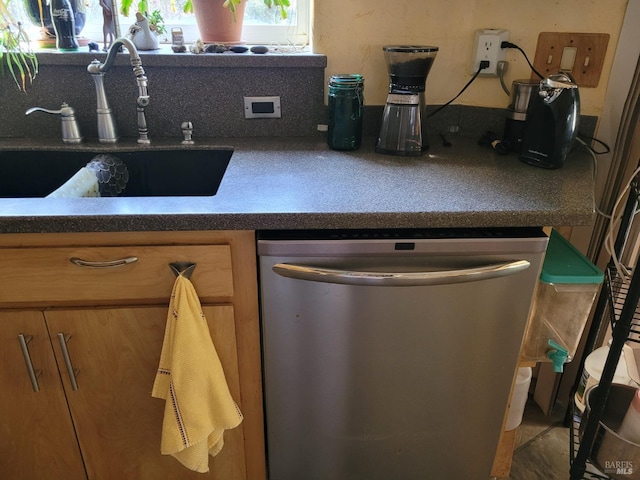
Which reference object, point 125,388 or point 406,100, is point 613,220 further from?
point 125,388

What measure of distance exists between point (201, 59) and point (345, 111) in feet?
1.51

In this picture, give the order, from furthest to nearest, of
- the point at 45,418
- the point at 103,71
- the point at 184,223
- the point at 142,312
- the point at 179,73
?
the point at 179,73, the point at 103,71, the point at 45,418, the point at 142,312, the point at 184,223

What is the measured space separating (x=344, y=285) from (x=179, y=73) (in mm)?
869

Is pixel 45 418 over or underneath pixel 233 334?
underneath

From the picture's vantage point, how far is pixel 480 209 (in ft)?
3.17

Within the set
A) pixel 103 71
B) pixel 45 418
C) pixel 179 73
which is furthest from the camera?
pixel 179 73

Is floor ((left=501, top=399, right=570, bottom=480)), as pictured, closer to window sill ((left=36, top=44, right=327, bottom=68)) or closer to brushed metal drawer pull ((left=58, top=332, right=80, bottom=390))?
brushed metal drawer pull ((left=58, top=332, right=80, bottom=390))

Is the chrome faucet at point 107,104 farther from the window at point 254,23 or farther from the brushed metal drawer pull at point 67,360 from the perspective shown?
the brushed metal drawer pull at point 67,360

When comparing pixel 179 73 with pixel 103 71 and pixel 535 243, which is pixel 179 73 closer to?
pixel 103 71

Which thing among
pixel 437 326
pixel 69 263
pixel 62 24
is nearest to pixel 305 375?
pixel 437 326

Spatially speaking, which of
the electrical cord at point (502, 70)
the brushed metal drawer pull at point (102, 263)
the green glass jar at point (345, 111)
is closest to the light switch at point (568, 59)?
the electrical cord at point (502, 70)

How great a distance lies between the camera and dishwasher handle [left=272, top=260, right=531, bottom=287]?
0.98 metres

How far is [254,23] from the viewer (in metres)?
1.59

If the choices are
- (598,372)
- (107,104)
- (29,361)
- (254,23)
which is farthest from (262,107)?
(598,372)
